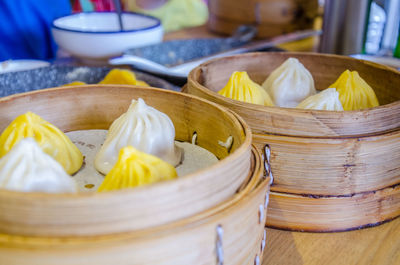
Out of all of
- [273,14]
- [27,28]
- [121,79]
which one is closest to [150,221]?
[121,79]

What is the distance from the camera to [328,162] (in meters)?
0.95

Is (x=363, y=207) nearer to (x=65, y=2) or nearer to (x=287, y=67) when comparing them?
(x=287, y=67)

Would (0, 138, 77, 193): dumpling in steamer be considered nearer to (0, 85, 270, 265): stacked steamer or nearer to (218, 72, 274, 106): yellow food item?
(0, 85, 270, 265): stacked steamer

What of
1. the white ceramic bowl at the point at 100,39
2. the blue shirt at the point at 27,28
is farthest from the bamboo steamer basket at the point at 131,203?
the blue shirt at the point at 27,28

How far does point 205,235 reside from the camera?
2.04 feet

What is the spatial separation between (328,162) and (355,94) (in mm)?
333

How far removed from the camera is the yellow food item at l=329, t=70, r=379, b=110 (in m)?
1.18

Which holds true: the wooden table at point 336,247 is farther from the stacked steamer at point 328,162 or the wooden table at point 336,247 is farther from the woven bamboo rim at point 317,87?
the woven bamboo rim at point 317,87

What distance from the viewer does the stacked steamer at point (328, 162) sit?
0.93m

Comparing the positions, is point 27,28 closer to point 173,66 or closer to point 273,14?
point 173,66

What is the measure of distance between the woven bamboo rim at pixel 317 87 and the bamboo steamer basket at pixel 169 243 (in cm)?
26

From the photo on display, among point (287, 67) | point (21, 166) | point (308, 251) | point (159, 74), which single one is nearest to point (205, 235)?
point (21, 166)

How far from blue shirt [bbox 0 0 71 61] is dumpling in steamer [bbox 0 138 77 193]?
220 cm

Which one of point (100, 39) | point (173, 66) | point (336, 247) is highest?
point (100, 39)
